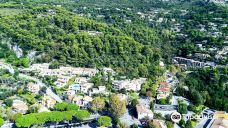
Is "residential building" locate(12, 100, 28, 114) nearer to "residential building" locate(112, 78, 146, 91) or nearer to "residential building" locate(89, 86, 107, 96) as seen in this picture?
"residential building" locate(89, 86, 107, 96)

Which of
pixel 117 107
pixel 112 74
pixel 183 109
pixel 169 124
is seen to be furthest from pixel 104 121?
pixel 112 74

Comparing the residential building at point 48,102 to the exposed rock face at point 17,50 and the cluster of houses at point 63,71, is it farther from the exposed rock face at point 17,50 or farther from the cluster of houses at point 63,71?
the exposed rock face at point 17,50

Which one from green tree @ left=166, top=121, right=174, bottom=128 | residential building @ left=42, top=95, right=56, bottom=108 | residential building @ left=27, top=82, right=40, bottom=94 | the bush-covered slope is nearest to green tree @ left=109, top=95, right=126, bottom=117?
green tree @ left=166, top=121, right=174, bottom=128

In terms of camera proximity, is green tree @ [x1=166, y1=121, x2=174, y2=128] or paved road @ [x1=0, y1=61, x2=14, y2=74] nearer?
green tree @ [x1=166, y1=121, x2=174, y2=128]

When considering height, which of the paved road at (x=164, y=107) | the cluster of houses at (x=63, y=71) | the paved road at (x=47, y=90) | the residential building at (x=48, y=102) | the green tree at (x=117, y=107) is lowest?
the paved road at (x=47, y=90)

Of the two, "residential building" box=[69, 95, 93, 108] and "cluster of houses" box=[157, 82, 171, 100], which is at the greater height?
"residential building" box=[69, 95, 93, 108]

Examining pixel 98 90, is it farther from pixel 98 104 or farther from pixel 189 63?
pixel 189 63

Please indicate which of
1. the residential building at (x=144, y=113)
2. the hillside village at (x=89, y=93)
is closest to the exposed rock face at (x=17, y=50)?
the hillside village at (x=89, y=93)

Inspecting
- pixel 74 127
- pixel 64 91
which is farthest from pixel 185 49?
pixel 74 127
